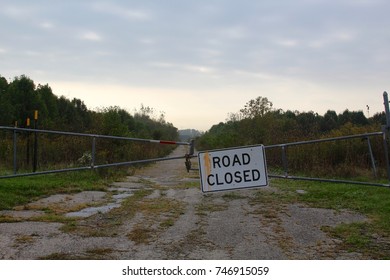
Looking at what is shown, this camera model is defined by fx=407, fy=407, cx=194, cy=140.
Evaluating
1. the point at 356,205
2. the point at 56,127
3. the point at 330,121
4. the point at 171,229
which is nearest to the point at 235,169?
the point at 171,229

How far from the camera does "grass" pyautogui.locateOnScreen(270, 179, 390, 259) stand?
541cm

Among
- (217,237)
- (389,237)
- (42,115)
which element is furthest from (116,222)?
(42,115)

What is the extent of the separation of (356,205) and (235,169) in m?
4.09

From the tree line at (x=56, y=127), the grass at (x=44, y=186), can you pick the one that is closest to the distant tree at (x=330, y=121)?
the tree line at (x=56, y=127)

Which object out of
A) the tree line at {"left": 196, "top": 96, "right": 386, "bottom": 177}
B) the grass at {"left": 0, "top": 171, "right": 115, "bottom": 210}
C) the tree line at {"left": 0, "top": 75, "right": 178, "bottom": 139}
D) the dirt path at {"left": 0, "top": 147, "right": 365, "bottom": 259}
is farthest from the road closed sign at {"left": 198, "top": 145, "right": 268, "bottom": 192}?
the tree line at {"left": 0, "top": 75, "right": 178, "bottom": 139}

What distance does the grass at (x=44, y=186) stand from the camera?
8820mm

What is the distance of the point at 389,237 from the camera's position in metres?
5.86

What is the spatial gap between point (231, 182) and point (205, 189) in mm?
382

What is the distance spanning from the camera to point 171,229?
634 cm

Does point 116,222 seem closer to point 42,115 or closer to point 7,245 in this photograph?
point 7,245

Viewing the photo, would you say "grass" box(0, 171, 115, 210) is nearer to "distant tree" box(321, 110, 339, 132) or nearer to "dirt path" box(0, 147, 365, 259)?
"dirt path" box(0, 147, 365, 259)

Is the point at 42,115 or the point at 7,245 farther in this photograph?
the point at 42,115

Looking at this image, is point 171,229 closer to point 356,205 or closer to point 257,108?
point 356,205


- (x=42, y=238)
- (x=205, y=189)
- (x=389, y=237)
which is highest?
(x=205, y=189)
